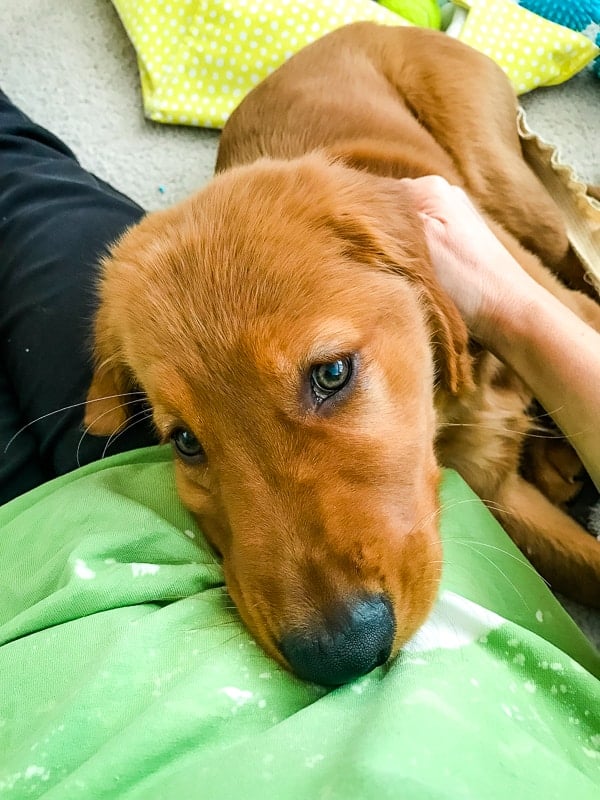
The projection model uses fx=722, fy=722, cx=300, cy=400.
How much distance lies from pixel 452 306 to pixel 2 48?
265 cm

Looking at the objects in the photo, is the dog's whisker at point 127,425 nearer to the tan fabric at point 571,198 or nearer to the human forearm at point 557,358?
the human forearm at point 557,358

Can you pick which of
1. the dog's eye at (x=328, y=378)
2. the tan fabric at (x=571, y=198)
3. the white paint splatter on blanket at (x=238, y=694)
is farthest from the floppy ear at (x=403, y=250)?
the tan fabric at (x=571, y=198)

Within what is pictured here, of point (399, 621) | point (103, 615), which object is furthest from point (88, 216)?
point (399, 621)

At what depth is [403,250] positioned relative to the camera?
1.30 m

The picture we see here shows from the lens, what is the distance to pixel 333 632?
2.87ft

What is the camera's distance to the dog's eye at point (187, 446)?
1202 millimetres

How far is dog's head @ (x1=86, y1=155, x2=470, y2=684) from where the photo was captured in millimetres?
952

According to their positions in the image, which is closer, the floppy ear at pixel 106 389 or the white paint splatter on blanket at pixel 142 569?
the white paint splatter on blanket at pixel 142 569

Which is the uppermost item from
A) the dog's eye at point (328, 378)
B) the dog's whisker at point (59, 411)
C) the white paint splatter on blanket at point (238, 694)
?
the dog's eye at point (328, 378)

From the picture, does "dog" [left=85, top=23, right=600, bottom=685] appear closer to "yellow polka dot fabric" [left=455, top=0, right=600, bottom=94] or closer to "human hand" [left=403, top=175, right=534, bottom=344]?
"human hand" [left=403, top=175, right=534, bottom=344]

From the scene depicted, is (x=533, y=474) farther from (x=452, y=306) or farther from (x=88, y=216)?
(x=88, y=216)

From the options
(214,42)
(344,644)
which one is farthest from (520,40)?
(344,644)

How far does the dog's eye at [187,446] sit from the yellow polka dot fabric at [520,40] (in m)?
1.96

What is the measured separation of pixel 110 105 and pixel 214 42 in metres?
0.55
